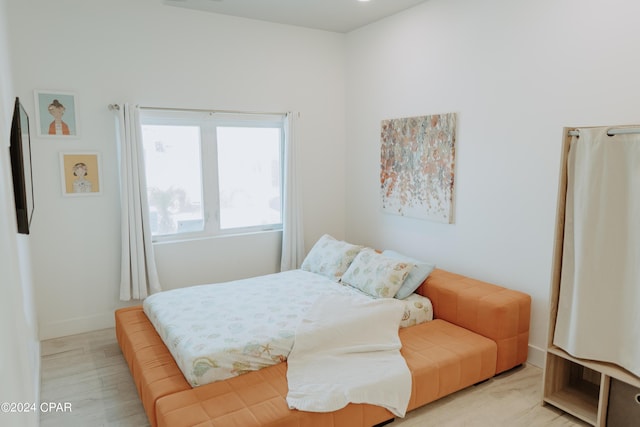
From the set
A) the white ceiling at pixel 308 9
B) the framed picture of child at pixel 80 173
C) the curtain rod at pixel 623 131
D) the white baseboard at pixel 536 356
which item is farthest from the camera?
the white ceiling at pixel 308 9

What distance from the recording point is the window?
3973 millimetres

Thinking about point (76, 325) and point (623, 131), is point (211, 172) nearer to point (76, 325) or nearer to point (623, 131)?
point (76, 325)

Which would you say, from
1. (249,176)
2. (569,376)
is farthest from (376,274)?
(249,176)

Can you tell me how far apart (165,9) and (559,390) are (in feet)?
13.8

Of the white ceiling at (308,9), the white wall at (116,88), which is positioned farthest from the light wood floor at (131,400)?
the white ceiling at (308,9)

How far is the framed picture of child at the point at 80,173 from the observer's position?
3.53 m

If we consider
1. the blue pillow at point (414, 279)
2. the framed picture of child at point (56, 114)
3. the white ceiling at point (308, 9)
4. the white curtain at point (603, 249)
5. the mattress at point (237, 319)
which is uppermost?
the white ceiling at point (308, 9)

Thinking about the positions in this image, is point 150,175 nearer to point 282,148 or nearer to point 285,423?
point 282,148

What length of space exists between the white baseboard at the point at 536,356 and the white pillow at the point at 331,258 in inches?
61.0

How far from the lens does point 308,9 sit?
395 centimetres

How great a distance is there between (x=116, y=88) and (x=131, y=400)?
2.49 m

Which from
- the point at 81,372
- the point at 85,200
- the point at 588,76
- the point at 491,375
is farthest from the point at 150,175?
the point at 588,76

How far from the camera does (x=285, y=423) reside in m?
2.12

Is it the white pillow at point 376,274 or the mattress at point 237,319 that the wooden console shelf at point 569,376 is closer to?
the mattress at point 237,319
